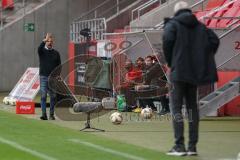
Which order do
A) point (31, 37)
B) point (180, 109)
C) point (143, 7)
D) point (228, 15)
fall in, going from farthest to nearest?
point (31, 37), point (143, 7), point (228, 15), point (180, 109)

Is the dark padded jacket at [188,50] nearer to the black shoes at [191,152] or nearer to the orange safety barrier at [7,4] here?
the black shoes at [191,152]

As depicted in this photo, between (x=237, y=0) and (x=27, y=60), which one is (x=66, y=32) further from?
(x=237, y=0)

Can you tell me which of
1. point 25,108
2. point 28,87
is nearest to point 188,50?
point 25,108

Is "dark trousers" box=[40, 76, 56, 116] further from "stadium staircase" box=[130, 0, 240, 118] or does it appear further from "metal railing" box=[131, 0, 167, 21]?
"metal railing" box=[131, 0, 167, 21]

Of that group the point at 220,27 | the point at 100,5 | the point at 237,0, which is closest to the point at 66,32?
the point at 100,5

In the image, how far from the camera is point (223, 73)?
2294 centimetres

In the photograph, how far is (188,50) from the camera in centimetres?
1277

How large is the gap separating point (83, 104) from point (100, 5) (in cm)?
2052

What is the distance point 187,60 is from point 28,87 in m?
14.0

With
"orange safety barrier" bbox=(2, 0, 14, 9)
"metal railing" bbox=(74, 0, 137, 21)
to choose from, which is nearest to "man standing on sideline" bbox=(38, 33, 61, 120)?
"metal railing" bbox=(74, 0, 137, 21)

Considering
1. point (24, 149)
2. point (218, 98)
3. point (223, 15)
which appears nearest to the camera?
point (24, 149)

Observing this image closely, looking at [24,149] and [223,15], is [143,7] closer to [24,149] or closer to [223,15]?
[223,15]

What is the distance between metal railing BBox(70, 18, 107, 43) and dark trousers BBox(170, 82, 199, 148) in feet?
62.9

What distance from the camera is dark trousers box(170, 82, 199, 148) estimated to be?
A: 1290cm
